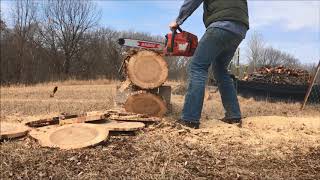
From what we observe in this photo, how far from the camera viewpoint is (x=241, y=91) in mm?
14484

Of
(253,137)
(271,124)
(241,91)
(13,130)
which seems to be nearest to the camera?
(253,137)

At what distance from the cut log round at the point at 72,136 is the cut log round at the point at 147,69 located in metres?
2.52

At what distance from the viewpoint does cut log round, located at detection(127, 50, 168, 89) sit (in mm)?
7320

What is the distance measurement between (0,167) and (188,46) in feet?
9.76

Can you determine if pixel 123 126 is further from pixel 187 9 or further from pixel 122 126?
pixel 187 9

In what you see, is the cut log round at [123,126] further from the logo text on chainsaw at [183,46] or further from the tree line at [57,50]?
the tree line at [57,50]

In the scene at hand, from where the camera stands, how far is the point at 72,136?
4.62 metres

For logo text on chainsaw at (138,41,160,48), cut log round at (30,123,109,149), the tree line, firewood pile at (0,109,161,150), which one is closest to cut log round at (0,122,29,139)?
firewood pile at (0,109,161,150)

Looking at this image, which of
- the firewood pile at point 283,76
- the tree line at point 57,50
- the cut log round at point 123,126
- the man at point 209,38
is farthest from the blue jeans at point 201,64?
the tree line at point 57,50

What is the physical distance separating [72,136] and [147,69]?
2.96m

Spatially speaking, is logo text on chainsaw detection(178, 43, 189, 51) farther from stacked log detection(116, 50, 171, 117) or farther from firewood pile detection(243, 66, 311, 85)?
firewood pile detection(243, 66, 311, 85)

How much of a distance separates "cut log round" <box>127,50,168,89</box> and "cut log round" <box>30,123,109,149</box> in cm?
252

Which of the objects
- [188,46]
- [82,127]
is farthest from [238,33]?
[82,127]

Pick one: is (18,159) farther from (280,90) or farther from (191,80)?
(280,90)
